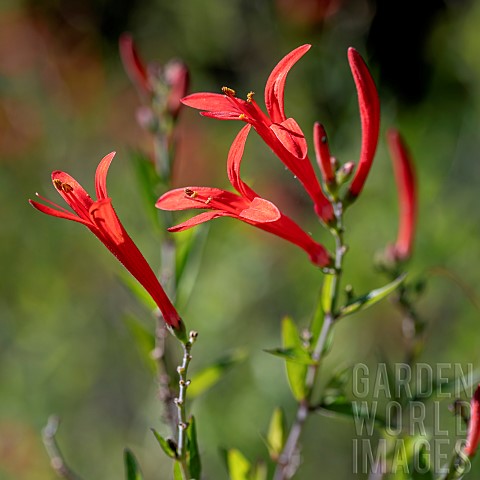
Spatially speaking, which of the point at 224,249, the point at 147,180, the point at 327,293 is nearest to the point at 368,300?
the point at 327,293

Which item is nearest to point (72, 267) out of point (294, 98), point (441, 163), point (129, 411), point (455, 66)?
point (129, 411)

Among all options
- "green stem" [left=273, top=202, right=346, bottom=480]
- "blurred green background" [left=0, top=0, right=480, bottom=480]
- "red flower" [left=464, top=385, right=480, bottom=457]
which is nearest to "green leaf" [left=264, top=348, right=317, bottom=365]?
"green stem" [left=273, top=202, right=346, bottom=480]

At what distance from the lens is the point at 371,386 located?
319 cm

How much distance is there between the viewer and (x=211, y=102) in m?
1.26

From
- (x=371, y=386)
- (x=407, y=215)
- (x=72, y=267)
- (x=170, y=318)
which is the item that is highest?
(x=407, y=215)

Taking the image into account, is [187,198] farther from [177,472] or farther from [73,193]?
[177,472]

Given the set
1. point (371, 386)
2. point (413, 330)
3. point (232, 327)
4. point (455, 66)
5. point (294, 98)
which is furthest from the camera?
point (455, 66)

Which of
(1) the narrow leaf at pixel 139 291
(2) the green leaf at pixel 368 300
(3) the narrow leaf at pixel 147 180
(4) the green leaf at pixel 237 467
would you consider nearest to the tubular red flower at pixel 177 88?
(3) the narrow leaf at pixel 147 180

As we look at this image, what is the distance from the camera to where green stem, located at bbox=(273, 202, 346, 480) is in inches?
53.3

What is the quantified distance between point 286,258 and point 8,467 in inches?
70.7

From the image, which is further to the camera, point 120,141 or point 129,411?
point 120,141

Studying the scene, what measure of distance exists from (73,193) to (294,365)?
21.9 inches

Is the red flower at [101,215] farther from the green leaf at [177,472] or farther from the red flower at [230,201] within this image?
the green leaf at [177,472]

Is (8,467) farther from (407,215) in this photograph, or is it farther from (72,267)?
(407,215)
